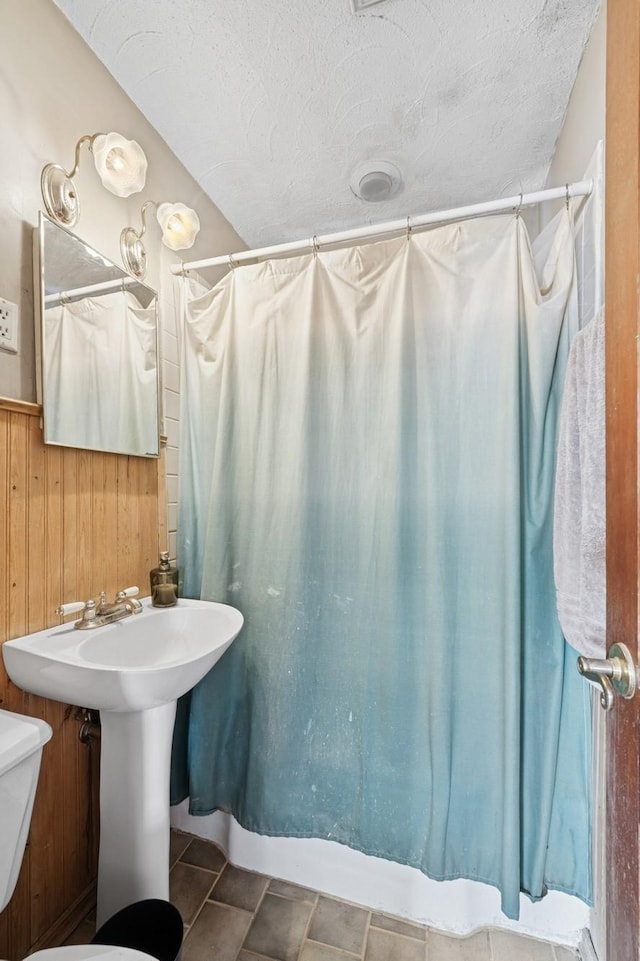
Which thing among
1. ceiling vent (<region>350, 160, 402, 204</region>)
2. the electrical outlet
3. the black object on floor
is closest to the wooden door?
the black object on floor

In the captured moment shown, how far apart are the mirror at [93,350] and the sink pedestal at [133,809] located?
0.78 m

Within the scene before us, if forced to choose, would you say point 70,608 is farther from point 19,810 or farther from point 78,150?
point 78,150

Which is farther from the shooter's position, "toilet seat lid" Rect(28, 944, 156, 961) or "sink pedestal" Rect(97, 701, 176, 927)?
"sink pedestal" Rect(97, 701, 176, 927)

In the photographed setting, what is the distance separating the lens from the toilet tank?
71cm

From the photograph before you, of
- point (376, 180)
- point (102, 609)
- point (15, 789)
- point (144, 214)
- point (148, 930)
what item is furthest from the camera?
point (376, 180)

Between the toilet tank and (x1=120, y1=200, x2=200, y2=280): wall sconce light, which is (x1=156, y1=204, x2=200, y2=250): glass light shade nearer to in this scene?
(x1=120, y1=200, x2=200, y2=280): wall sconce light

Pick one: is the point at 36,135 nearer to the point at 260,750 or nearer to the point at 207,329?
the point at 207,329

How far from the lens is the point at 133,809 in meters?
1.06

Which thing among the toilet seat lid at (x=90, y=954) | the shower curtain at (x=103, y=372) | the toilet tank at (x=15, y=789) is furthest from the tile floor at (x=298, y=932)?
the shower curtain at (x=103, y=372)

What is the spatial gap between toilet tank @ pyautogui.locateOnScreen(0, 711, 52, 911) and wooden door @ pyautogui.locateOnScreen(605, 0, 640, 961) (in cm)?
92

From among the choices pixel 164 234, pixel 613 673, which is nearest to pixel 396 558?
pixel 613 673

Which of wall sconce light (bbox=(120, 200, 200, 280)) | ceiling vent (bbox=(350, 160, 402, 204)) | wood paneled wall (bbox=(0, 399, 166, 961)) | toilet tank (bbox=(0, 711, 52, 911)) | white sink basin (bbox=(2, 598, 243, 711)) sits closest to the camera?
toilet tank (bbox=(0, 711, 52, 911))

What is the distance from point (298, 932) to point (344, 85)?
2.54m

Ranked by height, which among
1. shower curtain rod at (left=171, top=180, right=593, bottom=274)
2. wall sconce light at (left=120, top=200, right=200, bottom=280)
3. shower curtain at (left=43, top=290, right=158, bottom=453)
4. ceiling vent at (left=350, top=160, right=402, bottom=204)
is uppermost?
ceiling vent at (left=350, top=160, right=402, bottom=204)
